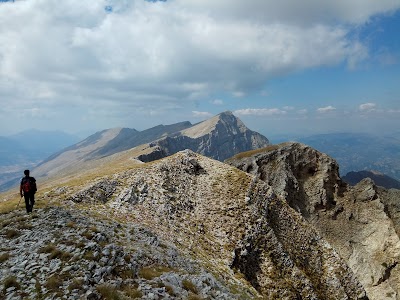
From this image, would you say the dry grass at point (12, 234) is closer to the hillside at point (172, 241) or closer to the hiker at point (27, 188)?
the hillside at point (172, 241)

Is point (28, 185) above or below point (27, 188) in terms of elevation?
above

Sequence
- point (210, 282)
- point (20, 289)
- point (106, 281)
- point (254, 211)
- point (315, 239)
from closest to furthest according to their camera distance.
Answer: point (20, 289) < point (106, 281) < point (210, 282) < point (254, 211) < point (315, 239)

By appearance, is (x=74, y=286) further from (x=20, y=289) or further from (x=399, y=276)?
(x=399, y=276)

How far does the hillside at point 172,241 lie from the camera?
19219 mm

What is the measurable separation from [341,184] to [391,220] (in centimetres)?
1827

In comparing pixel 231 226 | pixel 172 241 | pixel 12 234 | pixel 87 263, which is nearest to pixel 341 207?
pixel 231 226

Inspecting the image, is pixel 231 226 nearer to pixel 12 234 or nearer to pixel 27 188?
pixel 27 188

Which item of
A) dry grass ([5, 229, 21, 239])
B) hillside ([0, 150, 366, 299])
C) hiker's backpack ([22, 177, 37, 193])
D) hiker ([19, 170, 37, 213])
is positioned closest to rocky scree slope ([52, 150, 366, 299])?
hillside ([0, 150, 366, 299])

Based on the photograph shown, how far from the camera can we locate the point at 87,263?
19.4 metres

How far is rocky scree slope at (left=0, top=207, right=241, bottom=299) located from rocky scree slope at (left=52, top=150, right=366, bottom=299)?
6.05 meters

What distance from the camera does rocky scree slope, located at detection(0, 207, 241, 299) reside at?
17047mm

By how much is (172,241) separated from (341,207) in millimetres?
84587

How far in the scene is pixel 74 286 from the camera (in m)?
16.8

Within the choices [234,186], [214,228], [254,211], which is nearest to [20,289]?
[214,228]
